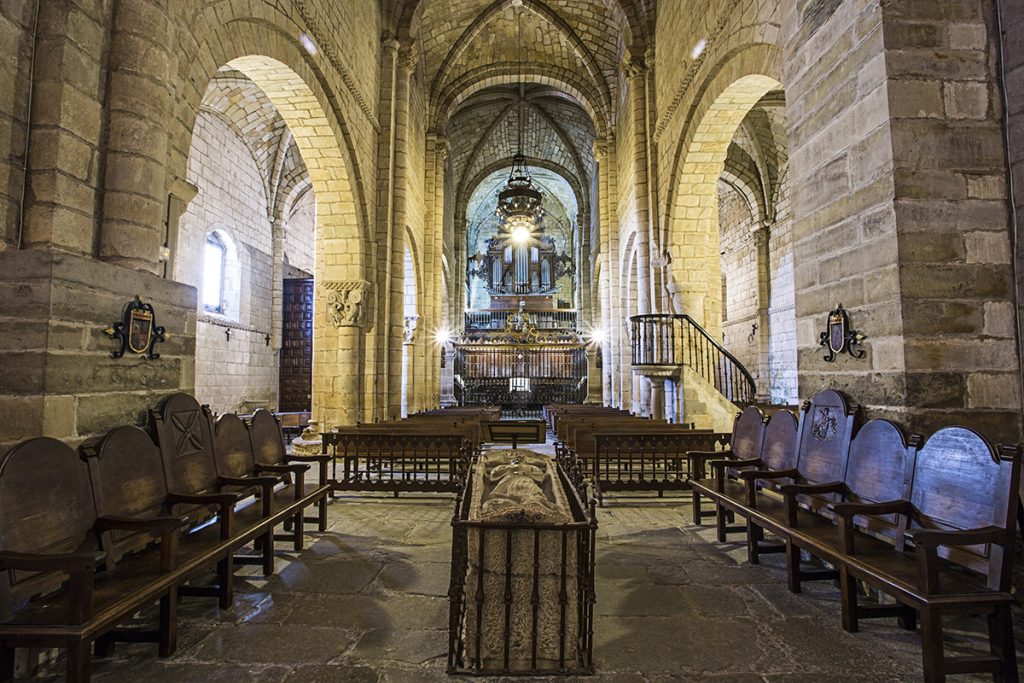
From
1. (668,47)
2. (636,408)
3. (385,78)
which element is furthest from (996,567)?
(385,78)

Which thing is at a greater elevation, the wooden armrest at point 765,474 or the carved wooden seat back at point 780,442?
the carved wooden seat back at point 780,442

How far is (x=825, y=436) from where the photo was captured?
3.32 metres

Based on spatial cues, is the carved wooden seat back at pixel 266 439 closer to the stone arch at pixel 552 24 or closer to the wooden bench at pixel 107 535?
the wooden bench at pixel 107 535

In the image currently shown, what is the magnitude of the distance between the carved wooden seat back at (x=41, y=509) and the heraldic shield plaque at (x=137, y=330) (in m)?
0.79

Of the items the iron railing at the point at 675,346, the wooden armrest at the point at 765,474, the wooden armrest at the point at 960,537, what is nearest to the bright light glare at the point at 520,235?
the iron railing at the point at 675,346

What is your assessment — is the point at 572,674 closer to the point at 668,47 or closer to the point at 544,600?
the point at 544,600

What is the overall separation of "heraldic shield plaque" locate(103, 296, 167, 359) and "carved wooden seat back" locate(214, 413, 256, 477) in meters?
0.65

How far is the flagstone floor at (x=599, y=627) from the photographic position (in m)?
2.10

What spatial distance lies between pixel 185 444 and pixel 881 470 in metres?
4.01

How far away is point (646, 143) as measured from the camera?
9.58 metres

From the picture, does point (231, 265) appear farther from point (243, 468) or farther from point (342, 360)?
point (243, 468)

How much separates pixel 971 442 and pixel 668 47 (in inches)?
334

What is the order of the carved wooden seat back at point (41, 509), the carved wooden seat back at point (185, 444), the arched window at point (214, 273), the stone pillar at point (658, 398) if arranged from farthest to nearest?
the arched window at point (214, 273) < the stone pillar at point (658, 398) < the carved wooden seat back at point (185, 444) < the carved wooden seat back at point (41, 509)

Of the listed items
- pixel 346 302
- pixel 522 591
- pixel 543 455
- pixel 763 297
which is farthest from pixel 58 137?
pixel 763 297
